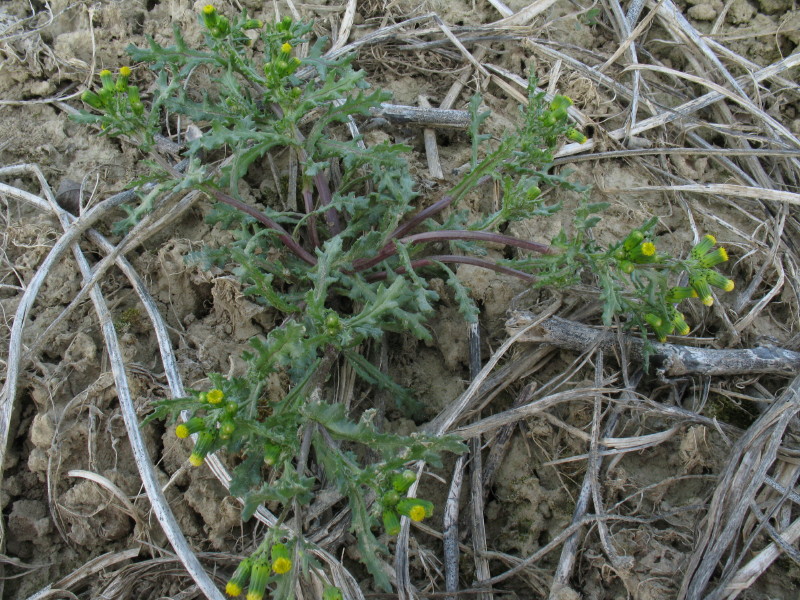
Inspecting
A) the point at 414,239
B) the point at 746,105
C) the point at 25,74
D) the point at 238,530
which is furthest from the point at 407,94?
the point at 238,530

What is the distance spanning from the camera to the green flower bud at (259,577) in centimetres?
209

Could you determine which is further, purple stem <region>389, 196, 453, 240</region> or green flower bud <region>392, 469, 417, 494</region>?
purple stem <region>389, 196, 453, 240</region>

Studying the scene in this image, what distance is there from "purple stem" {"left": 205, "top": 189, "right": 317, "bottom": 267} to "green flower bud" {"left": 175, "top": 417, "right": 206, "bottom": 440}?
1177 mm

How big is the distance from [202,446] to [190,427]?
85 millimetres

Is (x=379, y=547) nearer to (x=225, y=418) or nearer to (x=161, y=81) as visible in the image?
(x=225, y=418)

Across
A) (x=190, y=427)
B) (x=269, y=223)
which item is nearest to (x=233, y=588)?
(x=190, y=427)

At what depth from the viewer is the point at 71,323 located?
3.11 m

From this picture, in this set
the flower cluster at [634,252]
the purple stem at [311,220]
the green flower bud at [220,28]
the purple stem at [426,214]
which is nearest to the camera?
the flower cluster at [634,252]

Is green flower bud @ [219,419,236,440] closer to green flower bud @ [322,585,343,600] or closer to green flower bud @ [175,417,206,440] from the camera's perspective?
green flower bud @ [175,417,206,440]

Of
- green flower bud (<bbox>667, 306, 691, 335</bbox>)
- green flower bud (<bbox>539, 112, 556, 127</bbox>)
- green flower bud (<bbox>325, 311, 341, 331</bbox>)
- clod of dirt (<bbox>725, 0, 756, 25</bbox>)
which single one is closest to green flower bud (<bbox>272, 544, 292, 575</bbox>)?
green flower bud (<bbox>325, 311, 341, 331</bbox>)

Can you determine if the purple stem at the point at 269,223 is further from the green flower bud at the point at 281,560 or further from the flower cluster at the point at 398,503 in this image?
the green flower bud at the point at 281,560

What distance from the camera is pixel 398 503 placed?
2.18 metres

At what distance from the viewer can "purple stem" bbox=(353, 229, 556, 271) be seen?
289cm

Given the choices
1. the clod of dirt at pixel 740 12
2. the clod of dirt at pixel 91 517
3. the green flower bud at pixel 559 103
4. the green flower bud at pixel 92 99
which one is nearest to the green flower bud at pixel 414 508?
the clod of dirt at pixel 91 517
